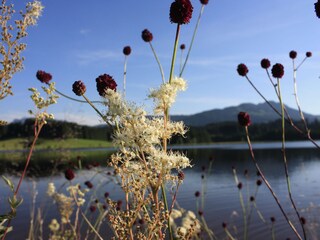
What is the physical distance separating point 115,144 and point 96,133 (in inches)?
6076

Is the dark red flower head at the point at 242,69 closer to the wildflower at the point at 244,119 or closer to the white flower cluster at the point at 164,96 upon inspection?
the wildflower at the point at 244,119

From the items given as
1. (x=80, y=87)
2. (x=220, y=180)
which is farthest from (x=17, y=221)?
(x=80, y=87)

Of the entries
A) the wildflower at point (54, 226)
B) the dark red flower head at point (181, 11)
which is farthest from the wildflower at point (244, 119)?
the wildflower at point (54, 226)

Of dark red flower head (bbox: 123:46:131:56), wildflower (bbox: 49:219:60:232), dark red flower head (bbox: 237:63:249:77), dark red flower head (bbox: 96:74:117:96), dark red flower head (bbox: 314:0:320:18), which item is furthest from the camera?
wildflower (bbox: 49:219:60:232)

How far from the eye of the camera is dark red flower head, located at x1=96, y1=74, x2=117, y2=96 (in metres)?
2.25

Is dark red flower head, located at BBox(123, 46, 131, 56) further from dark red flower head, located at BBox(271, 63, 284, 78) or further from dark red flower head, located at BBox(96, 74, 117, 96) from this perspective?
dark red flower head, located at BBox(96, 74, 117, 96)

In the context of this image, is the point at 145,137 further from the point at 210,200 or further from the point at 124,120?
the point at 210,200

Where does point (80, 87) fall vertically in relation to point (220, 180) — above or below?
above

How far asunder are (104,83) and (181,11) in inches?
30.0

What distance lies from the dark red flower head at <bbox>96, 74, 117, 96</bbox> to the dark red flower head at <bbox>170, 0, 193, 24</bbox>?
0.63 meters

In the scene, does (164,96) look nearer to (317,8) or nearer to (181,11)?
(181,11)

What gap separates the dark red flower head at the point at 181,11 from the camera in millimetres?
2525

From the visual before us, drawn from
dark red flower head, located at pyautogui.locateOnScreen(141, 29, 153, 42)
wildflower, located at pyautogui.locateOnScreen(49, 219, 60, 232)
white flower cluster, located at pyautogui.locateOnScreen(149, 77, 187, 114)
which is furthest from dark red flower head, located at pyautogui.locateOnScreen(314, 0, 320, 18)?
wildflower, located at pyautogui.locateOnScreen(49, 219, 60, 232)

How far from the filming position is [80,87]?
2.47 m
